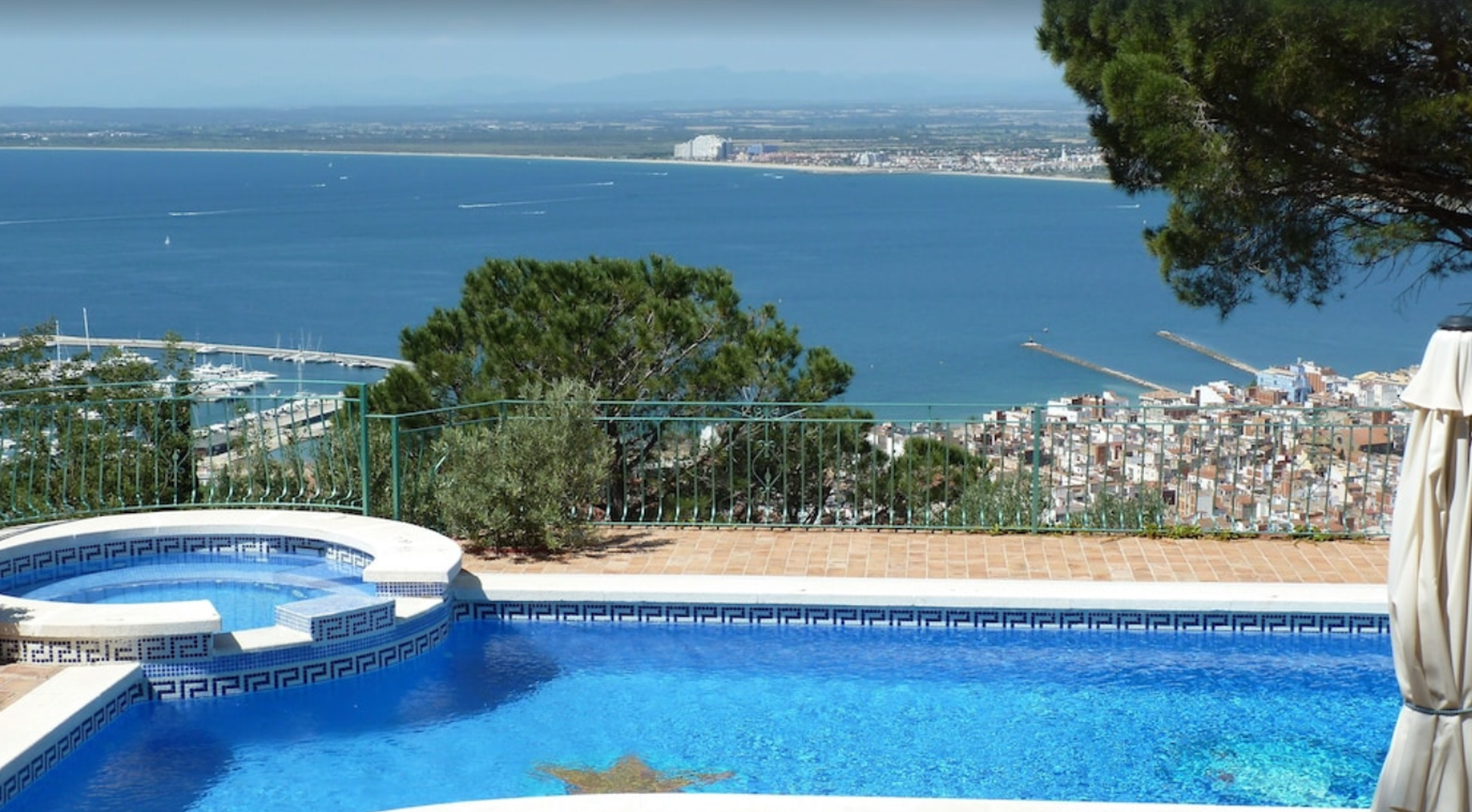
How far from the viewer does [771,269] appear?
6788cm

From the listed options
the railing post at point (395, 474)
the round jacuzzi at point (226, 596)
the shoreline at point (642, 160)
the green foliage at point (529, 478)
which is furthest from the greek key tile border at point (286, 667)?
the shoreline at point (642, 160)

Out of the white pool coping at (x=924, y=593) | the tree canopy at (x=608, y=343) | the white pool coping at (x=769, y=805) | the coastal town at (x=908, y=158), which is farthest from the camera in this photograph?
the coastal town at (x=908, y=158)

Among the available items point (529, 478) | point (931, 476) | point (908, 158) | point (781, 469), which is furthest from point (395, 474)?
Result: point (908, 158)

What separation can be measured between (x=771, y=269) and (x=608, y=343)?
54428mm

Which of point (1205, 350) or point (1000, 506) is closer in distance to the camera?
point (1000, 506)

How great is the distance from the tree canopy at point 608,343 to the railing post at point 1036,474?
14.3 ft

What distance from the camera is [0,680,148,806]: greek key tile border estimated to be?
5785mm

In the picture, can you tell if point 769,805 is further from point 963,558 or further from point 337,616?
point 963,558

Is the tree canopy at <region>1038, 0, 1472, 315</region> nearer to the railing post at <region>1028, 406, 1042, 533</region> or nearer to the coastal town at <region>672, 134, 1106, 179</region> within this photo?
the railing post at <region>1028, 406, 1042, 533</region>

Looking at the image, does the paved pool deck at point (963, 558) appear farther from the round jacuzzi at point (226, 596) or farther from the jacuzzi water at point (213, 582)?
the jacuzzi water at point (213, 582)

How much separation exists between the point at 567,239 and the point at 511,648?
236 ft

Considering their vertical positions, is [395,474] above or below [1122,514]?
above

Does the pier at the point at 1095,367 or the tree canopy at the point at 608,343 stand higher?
the tree canopy at the point at 608,343

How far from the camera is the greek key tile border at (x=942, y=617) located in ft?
26.5
